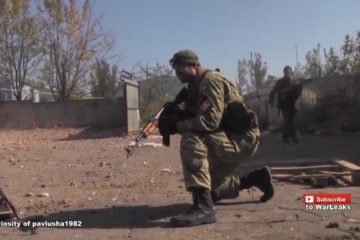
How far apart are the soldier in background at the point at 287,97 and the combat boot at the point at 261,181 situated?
8.05 metres

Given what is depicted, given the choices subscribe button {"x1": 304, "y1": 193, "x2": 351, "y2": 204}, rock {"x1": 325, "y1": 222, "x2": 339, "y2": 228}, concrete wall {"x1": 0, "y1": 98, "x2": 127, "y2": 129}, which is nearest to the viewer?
rock {"x1": 325, "y1": 222, "x2": 339, "y2": 228}

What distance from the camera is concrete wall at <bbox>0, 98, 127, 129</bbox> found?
23812 mm

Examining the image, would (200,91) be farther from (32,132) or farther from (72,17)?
(72,17)

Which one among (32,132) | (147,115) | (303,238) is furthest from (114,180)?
(147,115)

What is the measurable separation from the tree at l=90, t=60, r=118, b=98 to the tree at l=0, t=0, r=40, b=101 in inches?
137

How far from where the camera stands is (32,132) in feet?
73.0

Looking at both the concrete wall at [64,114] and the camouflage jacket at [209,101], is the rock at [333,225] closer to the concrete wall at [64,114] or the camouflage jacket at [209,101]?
the camouflage jacket at [209,101]

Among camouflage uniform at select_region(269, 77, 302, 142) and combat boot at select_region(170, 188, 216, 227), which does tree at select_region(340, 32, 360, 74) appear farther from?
combat boot at select_region(170, 188, 216, 227)

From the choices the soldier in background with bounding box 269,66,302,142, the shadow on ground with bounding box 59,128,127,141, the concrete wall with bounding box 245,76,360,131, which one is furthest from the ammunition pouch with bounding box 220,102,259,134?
the shadow on ground with bounding box 59,128,127,141

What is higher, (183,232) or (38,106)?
(38,106)

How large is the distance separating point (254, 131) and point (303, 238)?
4.29 ft

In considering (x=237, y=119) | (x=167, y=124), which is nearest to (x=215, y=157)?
(x=237, y=119)

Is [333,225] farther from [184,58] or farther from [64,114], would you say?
[64,114]

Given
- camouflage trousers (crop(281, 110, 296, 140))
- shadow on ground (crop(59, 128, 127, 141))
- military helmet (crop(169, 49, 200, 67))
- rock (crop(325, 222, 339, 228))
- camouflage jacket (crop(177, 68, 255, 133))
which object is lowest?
rock (crop(325, 222, 339, 228))
